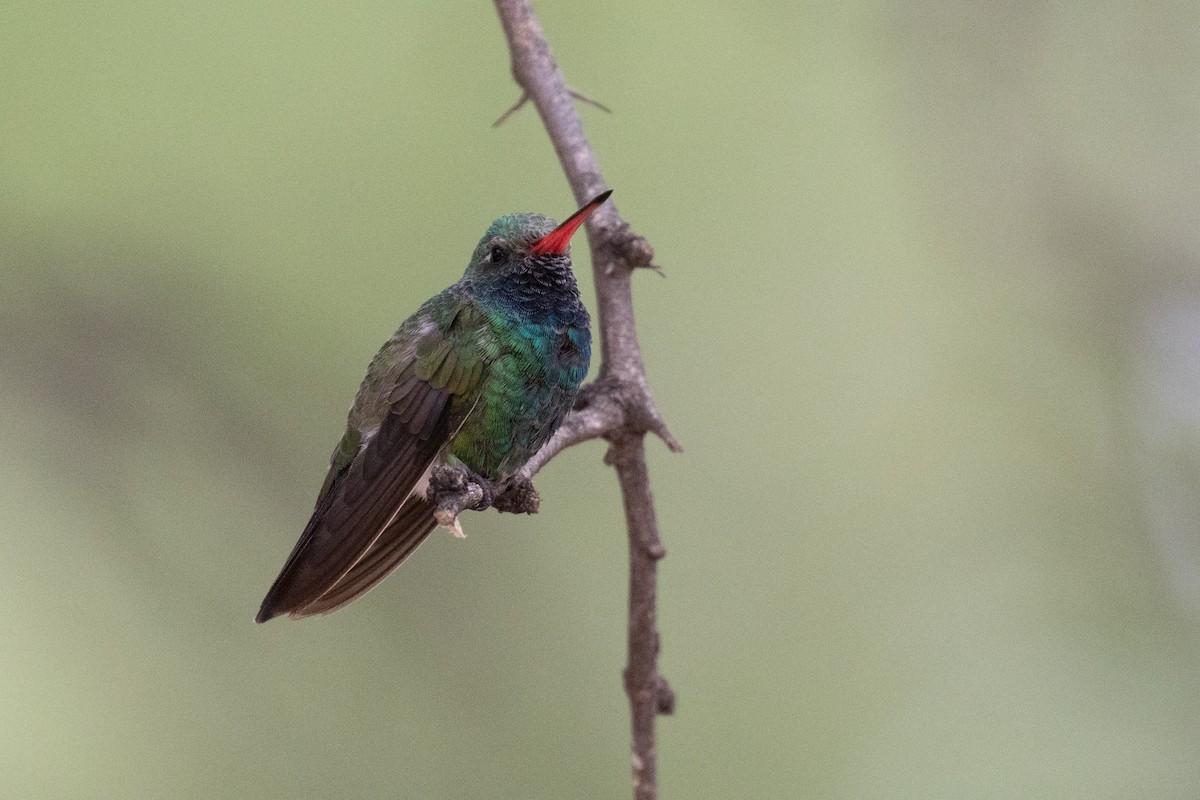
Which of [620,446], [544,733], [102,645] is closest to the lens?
[620,446]

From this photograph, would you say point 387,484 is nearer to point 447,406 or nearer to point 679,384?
point 447,406

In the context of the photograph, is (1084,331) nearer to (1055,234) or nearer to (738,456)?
(1055,234)

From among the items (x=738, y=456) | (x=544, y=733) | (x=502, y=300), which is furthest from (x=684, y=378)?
(x=502, y=300)

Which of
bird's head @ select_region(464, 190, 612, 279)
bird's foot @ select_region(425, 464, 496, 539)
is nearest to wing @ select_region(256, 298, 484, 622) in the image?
bird's head @ select_region(464, 190, 612, 279)

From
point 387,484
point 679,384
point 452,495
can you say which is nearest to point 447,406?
point 387,484

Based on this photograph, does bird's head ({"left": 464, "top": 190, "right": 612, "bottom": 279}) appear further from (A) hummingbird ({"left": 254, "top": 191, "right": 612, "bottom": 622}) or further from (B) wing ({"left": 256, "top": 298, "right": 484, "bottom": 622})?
(B) wing ({"left": 256, "top": 298, "right": 484, "bottom": 622})

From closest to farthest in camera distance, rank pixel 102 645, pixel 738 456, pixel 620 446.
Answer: pixel 620 446, pixel 102 645, pixel 738 456

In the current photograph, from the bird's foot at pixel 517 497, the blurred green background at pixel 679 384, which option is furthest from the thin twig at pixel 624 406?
the blurred green background at pixel 679 384

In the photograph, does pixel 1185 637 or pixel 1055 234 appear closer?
pixel 1185 637
